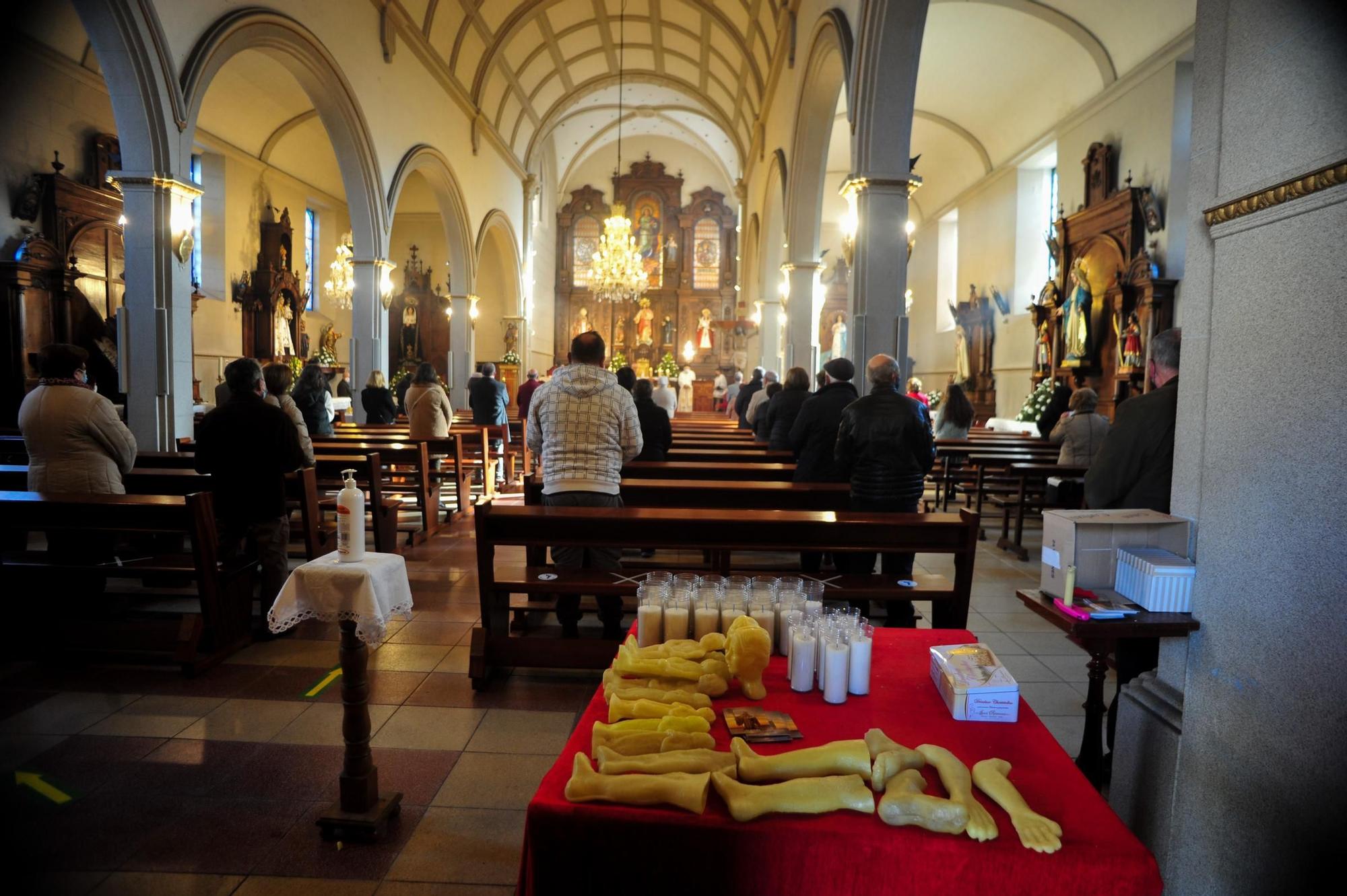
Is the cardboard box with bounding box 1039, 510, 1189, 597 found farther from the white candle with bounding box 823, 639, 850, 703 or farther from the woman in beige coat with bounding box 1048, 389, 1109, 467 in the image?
the woman in beige coat with bounding box 1048, 389, 1109, 467

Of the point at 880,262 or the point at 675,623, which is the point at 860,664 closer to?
the point at 675,623

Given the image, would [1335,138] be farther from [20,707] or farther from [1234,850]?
[20,707]

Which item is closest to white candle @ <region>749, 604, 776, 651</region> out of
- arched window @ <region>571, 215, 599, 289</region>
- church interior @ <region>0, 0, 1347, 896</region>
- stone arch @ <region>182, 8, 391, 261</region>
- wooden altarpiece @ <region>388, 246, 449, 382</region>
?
church interior @ <region>0, 0, 1347, 896</region>

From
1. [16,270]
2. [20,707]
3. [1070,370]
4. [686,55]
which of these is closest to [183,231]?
[16,270]

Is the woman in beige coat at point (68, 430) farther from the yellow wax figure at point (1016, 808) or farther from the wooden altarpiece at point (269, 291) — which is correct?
the wooden altarpiece at point (269, 291)

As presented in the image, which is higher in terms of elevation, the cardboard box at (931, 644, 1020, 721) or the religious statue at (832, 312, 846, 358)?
the religious statue at (832, 312, 846, 358)

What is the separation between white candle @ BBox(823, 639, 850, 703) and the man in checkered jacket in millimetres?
2170

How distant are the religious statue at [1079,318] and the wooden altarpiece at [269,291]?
14.8 m

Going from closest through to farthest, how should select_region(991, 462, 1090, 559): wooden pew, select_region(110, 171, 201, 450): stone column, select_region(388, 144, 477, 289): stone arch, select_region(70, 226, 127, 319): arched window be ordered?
1. select_region(991, 462, 1090, 559): wooden pew
2. select_region(110, 171, 201, 450): stone column
3. select_region(70, 226, 127, 319): arched window
4. select_region(388, 144, 477, 289): stone arch

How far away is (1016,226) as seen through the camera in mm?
15531

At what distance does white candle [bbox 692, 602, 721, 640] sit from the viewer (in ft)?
6.47

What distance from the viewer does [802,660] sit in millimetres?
1768

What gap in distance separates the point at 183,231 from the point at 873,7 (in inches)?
262

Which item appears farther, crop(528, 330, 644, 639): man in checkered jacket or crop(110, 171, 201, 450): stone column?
crop(110, 171, 201, 450): stone column
